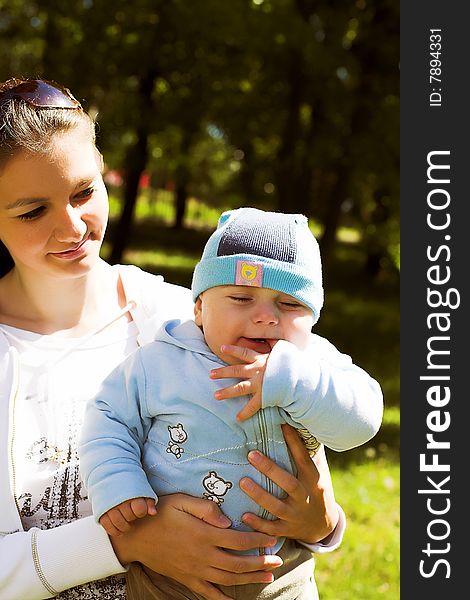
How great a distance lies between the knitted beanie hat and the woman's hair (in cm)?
59

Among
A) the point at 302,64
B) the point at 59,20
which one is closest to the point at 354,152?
the point at 302,64

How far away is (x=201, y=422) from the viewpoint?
2.13m

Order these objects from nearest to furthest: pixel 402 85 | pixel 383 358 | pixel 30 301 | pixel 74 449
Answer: pixel 74 449, pixel 30 301, pixel 402 85, pixel 383 358

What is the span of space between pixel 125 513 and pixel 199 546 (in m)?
0.20

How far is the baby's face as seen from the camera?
2129mm

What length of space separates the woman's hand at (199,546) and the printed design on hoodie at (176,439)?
11 centimetres

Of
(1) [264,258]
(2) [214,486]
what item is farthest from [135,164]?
(2) [214,486]

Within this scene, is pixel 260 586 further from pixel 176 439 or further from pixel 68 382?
pixel 68 382

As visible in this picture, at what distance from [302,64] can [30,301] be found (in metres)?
11.4

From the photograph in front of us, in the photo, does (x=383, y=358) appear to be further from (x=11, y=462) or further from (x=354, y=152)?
(x=11, y=462)

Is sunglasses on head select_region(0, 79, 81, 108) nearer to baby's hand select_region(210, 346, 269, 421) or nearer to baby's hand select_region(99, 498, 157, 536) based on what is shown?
baby's hand select_region(210, 346, 269, 421)

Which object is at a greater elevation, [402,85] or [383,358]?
[383,358]

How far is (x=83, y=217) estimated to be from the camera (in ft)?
8.07

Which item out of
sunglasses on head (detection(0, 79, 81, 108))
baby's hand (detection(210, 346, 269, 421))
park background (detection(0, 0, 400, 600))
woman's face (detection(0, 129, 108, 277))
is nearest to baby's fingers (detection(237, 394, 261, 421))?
baby's hand (detection(210, 346, 269, 421))
